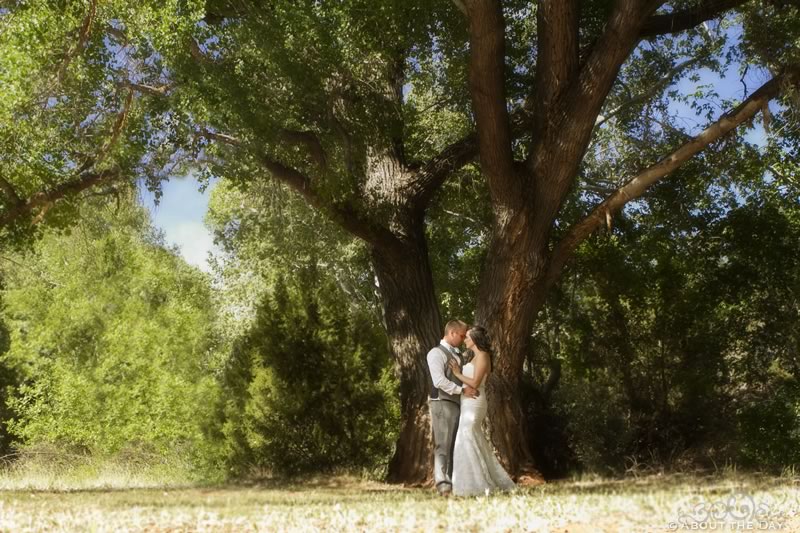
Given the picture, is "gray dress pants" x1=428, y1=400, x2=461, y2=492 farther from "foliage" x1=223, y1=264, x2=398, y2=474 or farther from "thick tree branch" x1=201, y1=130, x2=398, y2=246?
"foliage" x1=223, y1=264, x2=398, y2=474

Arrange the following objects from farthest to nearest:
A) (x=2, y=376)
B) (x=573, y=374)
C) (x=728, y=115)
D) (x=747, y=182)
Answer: (x=2, y=376) < (x=573, y=374) < (x=747, y=182) < (x=728, y=115)

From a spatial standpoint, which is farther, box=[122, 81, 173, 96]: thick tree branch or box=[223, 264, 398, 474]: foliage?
box=[223, 264, 398, 474]: foliage

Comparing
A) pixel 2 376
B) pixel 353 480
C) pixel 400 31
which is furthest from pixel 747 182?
pixel 2 376

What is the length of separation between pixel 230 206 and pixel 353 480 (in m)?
17.0

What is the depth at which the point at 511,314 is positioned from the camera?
469 inches

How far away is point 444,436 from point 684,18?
694cm

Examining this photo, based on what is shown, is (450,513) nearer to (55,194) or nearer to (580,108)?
(580,108)

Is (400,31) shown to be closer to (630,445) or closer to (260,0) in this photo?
(260,0)

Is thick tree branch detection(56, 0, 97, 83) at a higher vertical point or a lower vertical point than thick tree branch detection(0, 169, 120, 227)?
higher

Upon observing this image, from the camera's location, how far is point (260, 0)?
527 inches

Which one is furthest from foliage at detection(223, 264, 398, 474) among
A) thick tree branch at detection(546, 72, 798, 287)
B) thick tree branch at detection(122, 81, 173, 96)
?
thick tree branch at detection(546, 72, 798, 287)

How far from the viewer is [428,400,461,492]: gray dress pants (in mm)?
9914

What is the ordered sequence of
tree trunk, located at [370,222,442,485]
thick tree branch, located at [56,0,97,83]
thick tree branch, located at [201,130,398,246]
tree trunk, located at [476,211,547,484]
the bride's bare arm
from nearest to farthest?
the bride's bare arm
tree trunk, located at [476,211,547,484]
thick tree branch, located at [56,0,97,83]
thick tree branch, located at [201,130,398,246]
tree trunk, located at [370,222,442,485]

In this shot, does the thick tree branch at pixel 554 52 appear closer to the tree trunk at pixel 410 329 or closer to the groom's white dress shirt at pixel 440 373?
the tree trunk at pixel 410 329
